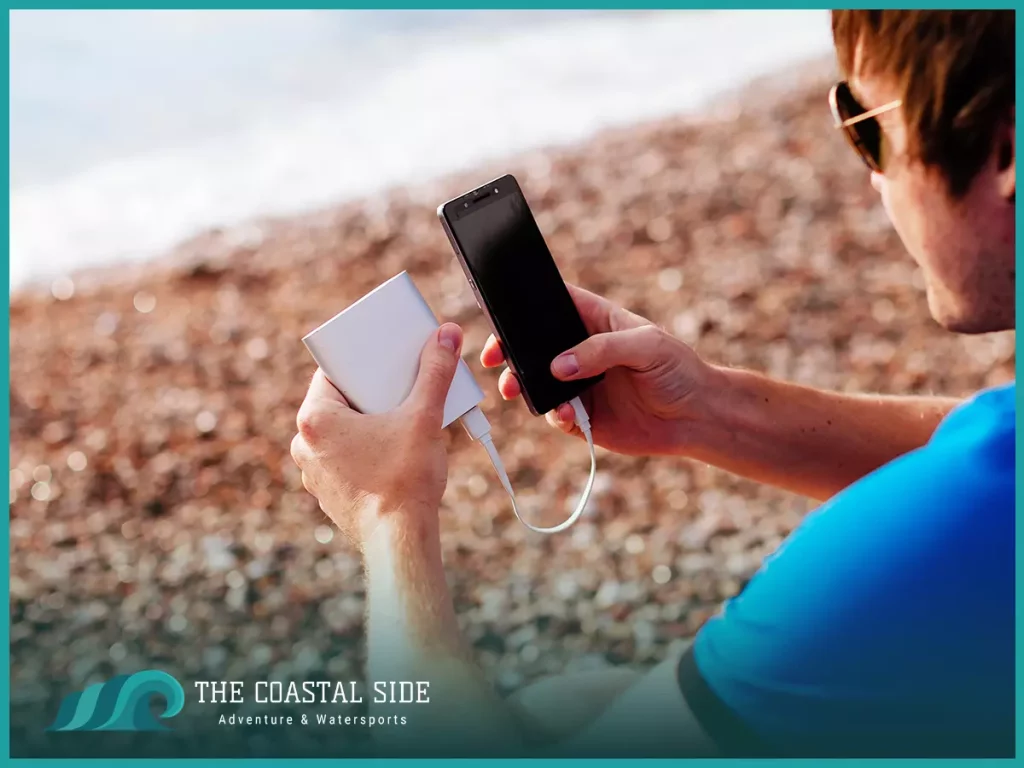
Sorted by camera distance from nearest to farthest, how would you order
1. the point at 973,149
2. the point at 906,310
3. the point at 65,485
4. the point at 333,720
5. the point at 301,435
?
the point at 973,149 → the point at 301,435 → the point at 333,720 → the point at 65,485 → the point at 906,310

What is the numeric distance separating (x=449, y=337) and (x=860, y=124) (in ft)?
1.90

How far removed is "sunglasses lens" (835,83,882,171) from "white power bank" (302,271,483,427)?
1.93ft

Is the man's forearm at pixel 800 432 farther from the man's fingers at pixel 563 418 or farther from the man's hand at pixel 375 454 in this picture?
the man's hand at pixel 375 454

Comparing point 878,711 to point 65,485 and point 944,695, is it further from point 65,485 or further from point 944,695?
point 65,485

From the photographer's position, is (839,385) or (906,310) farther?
(906,310)

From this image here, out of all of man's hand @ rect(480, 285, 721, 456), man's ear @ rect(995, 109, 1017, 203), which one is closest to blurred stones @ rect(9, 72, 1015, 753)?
man's hand @ rect(480, 285, 721, 456)

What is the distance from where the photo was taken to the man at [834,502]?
968mm

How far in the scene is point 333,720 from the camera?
7.82ft

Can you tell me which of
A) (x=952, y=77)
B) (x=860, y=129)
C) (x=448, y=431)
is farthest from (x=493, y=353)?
(x=448, y=431)

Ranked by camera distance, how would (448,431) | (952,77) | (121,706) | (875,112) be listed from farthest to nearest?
(448,431), (121,706), (875,112), (952,77)

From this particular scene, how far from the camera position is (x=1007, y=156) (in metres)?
1.14

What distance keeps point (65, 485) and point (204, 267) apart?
1.53 meters

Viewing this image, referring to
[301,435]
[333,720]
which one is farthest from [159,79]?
[301,435]

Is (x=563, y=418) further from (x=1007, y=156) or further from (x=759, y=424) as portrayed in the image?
(x=1007, y=156)
